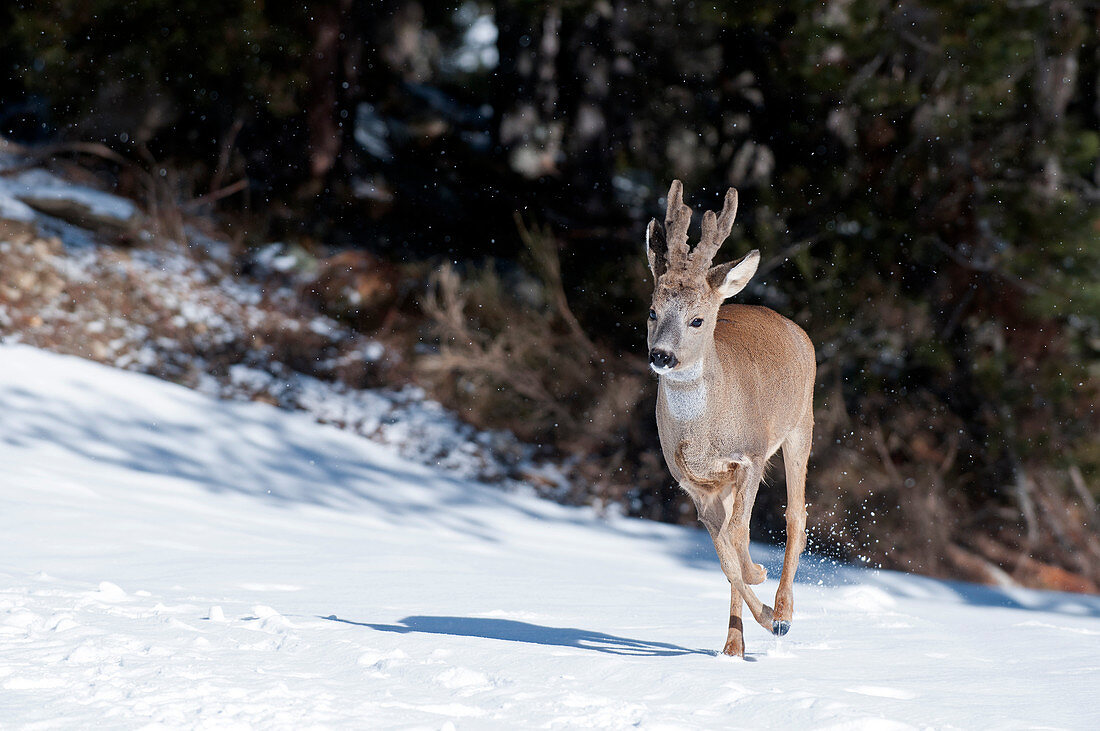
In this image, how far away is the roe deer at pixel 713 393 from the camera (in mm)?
4309

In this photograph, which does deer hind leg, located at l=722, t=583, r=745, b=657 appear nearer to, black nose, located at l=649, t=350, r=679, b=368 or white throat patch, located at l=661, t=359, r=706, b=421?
white throat patch, located at l=661, t=359, r=706, b=421

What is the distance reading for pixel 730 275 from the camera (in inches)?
173

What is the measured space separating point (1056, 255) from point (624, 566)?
15.1ft

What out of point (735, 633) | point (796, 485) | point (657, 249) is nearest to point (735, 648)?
point (735, 633)

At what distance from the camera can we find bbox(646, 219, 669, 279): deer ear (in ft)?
14.5

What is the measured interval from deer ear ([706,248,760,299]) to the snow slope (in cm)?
135

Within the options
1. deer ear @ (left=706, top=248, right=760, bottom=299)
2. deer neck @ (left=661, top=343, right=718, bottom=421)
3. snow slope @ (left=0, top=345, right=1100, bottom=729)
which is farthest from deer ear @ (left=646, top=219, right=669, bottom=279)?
snow slope @ (left=0, top=345, right=1100, bottom=729)

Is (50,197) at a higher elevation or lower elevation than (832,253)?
higher

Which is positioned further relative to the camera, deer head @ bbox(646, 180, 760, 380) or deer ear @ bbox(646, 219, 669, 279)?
deer ear @ bbox(646, 219, 669, 279)

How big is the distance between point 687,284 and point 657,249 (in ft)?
0.71

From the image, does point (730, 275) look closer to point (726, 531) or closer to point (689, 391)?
point (689, 391)

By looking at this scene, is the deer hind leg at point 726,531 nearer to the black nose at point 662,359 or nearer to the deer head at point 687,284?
the deer head at point 687,284

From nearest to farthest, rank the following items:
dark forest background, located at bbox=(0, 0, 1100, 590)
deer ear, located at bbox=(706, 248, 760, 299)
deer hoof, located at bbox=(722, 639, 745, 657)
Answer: deer ear, located at bbox=(706, 248, 760, 299), deer hoof, located at bbox=(722, 639, 745, 657), dark forest background, located at bbox=(0, 0, 1100, 590)

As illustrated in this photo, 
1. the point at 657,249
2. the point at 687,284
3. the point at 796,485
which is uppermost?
the point at 657,249
